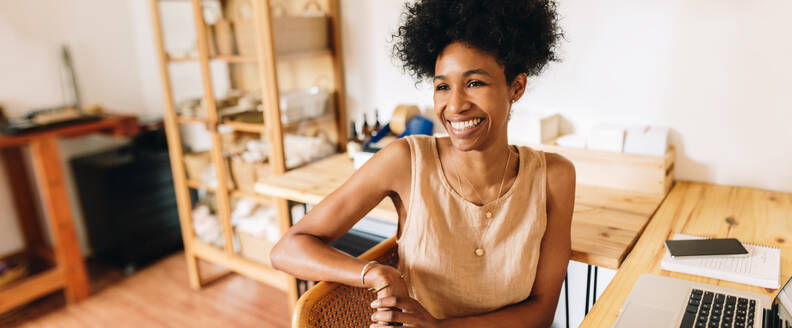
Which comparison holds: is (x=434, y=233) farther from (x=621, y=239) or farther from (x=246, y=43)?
(x=246, y=43)

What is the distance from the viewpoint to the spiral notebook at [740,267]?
109cm

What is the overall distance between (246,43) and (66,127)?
44.1 inches

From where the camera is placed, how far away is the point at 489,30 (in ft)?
3.42

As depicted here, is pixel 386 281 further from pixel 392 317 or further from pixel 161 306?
pixel 161 306

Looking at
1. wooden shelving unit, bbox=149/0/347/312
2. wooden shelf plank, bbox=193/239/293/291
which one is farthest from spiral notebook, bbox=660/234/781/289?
wooden shelf plank, bbox=193/239/293/291

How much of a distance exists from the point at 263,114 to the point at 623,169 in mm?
1545

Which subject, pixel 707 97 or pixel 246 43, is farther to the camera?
pixel 246 43

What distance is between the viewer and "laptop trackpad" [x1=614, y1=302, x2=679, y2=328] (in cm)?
92

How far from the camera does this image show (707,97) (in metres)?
1.73

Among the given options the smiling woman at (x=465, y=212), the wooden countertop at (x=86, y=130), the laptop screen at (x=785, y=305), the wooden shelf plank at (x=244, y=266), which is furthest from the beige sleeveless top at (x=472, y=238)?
the wooden countertop at (x=86, y=130)

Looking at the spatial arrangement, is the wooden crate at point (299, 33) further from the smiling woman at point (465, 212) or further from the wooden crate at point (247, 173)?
the smiling woman at point (465, 212)

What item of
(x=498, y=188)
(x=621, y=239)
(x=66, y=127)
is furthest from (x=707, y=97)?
(x=66, y=127)

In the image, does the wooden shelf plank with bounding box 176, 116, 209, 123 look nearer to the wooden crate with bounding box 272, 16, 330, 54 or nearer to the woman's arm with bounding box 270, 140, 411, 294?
the wooden crate with bounding box 272, 16, 330, 54

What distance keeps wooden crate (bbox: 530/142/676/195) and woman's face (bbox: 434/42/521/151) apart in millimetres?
792
